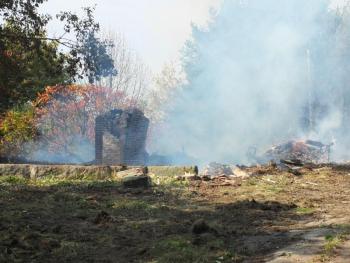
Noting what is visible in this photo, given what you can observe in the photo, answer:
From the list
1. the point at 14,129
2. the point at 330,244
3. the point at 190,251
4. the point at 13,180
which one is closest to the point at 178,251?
the point at 190,251

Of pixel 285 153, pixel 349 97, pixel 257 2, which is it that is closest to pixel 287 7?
pixel 257 2

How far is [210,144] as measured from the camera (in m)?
38.0

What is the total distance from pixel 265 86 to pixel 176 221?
33976 mm

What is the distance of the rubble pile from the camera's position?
2514 cm

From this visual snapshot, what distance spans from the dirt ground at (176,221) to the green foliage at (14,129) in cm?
578

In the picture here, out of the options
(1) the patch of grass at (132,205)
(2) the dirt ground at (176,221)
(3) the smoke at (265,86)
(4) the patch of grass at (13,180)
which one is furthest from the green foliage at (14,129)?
(3) the smoke at (265,86)

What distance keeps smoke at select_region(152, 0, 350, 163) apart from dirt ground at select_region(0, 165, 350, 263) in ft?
85.2

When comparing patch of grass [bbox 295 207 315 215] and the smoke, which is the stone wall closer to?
patch of grass [bbox 295 207 315 215]

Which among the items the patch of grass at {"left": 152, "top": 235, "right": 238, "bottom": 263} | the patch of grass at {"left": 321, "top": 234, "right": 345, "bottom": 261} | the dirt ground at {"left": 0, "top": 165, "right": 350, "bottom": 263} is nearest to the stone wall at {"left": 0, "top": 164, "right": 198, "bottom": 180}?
the dirt ground at {"left": 0, "top": 165, "right": 350, "bottom": 263}

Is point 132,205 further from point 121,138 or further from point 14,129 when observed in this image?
point 121,138

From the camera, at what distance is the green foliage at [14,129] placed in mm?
17078

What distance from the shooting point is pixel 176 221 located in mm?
7582

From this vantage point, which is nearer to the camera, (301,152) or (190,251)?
(190,251)

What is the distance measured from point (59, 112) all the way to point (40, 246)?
20.2m
